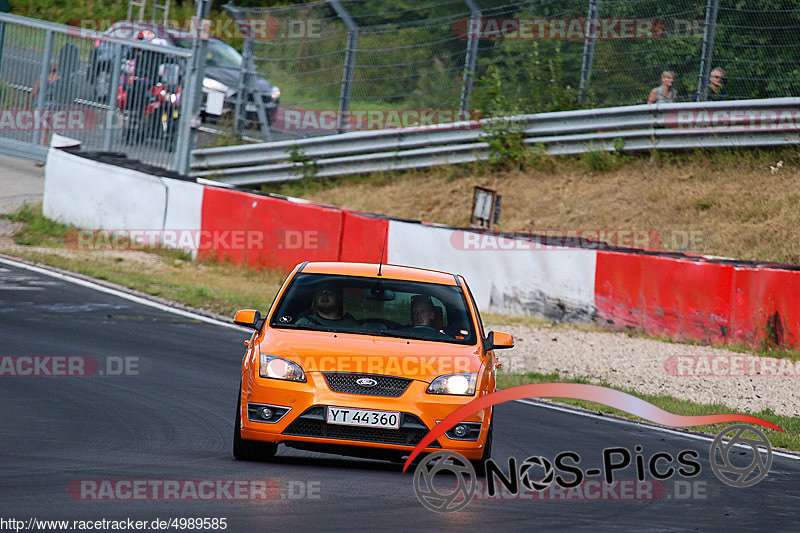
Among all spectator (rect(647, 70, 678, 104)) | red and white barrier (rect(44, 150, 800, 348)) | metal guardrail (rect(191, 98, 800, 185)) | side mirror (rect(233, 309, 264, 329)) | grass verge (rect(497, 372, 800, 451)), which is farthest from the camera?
spectator (rect(647, 70, 678, 104))

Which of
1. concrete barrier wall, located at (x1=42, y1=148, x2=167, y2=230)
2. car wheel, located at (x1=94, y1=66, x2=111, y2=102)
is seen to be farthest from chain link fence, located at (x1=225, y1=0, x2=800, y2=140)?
concrete barrier wall, located at (x1=42, y1=148, x2=167, y2=230)

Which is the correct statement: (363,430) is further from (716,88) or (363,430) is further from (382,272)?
(716,88)

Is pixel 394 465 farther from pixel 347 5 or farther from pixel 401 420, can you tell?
pixel 347 5

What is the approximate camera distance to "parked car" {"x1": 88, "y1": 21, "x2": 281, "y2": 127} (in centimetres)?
2259

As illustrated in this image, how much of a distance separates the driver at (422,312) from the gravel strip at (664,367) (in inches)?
187

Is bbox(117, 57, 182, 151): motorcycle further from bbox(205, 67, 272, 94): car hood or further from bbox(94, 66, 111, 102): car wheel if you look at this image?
bbox(205, 67, 272, 94): car hood

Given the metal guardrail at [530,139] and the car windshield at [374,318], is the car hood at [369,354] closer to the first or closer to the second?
the car windshield at [374,318]

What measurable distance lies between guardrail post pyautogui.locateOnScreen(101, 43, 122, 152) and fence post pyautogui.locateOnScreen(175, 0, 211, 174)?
129cm

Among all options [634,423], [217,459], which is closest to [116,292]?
[634,423]

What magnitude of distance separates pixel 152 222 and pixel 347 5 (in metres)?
5.81

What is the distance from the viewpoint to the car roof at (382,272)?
28.1ft

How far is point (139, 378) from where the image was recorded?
10672 millimetres

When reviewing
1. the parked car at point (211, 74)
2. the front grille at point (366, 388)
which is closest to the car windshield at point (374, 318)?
the front grille at point (366, 388)

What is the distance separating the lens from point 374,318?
8.32 m
